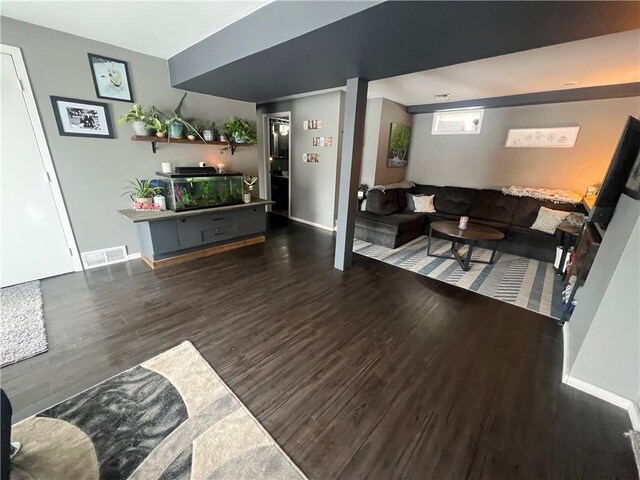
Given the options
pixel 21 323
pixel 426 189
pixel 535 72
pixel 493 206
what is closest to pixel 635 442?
pixel 535 72

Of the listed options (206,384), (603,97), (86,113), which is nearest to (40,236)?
(86,113)

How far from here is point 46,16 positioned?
2.20 metres

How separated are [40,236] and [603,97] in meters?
7.08

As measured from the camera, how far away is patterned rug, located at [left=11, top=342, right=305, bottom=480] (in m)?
1.16

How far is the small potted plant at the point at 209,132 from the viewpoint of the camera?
11.3ft

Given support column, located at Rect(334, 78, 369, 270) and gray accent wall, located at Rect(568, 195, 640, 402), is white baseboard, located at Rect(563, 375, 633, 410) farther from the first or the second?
support column, located at Rect(334, 78, 369, 270)

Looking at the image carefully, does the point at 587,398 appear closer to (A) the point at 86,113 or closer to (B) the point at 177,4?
(B) the point at 177,4

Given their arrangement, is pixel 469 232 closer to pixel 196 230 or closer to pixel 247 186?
pixel 247 186

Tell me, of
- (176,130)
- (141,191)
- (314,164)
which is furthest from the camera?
(314,164)

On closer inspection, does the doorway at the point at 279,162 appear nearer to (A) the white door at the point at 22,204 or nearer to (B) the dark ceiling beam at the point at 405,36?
(B) the dark ceiling beam at the point at 405,36

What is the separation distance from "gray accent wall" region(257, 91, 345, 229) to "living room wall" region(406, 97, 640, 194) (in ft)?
6.56

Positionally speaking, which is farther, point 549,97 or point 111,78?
point 549,97

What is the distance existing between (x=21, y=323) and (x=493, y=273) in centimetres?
482

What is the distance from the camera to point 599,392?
161cm
